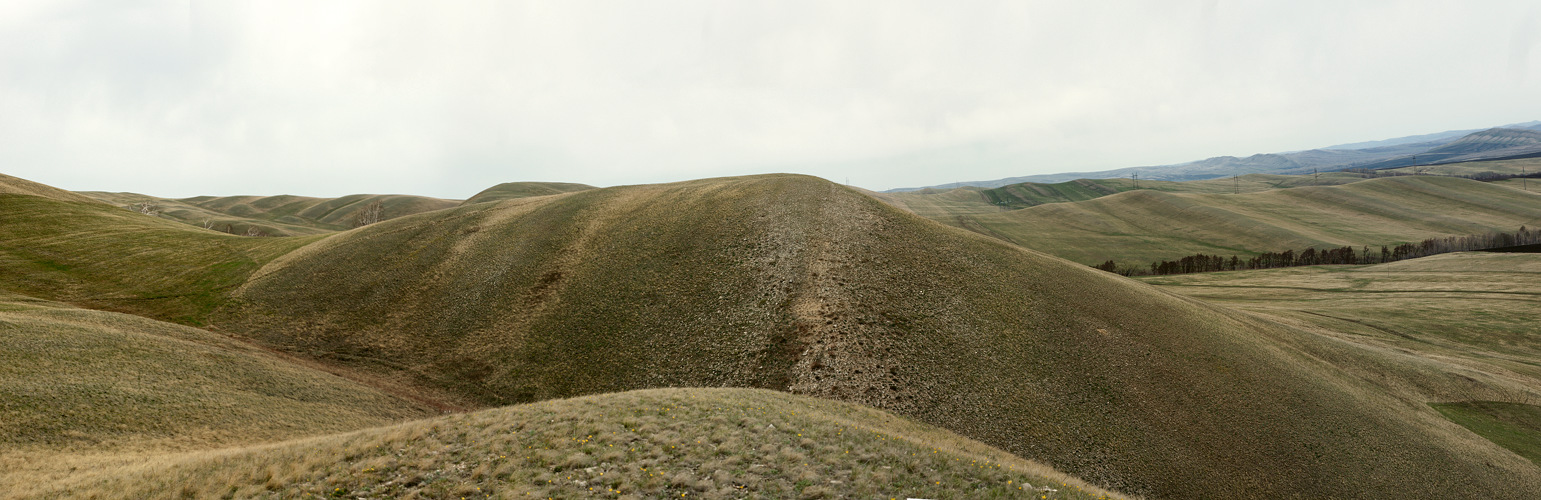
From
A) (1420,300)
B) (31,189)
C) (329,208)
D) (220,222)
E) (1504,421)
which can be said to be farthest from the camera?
(329,208)

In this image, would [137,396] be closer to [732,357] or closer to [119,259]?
[732,357]

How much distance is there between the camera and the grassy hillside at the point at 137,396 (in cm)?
1736

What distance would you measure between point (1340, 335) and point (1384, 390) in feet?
77.6

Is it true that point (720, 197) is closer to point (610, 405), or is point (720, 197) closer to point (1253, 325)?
point (610, 405)

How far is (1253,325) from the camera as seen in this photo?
4594 centimetres

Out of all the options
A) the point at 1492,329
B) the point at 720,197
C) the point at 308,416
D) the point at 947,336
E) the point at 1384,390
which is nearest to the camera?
the point at 308,416

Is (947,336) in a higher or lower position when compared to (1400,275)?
higher

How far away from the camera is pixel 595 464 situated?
14992mm

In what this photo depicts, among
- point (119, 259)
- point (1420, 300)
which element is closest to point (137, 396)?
point (119, 259)

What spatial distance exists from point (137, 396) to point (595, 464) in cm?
2113

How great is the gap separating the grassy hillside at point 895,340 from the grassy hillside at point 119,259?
3993 mm

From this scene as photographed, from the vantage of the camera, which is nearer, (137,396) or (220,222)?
(137,396)

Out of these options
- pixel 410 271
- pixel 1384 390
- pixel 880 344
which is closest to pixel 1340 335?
pixel 1384 390

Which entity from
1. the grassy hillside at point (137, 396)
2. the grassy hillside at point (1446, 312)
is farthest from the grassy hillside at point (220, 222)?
the grassy hillside at point (1446, 312)
